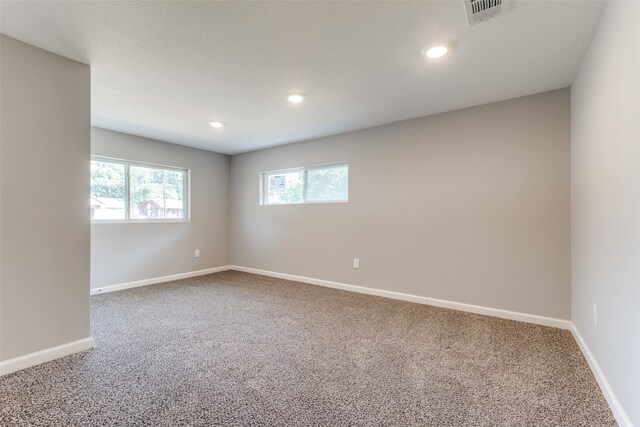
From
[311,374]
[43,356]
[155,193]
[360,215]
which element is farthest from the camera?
[155,193]

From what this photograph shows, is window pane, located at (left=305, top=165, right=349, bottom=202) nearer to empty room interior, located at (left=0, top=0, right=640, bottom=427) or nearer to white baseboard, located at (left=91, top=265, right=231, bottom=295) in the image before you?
empty room interior, located at (left=0, top=0, right=640, bottom=427)

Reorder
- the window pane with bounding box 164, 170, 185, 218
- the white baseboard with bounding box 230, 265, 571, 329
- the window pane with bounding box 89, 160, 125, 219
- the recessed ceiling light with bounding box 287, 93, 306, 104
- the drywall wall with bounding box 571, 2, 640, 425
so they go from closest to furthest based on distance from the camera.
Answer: the drywall wall with bounding box 571, 2, 640, 425 < the white baseboard with bounding box 230, 265, 571, 329 < the recessed ceiling light with bounding box 287, 93, 306, 104 < the window pane with bounding box 89, 160, 125, 219 < the window pane with bounding box 164, 170, 185, 218

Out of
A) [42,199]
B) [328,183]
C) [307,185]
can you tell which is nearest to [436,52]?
[328,183]

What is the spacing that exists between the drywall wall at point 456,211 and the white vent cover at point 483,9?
1.58 meters

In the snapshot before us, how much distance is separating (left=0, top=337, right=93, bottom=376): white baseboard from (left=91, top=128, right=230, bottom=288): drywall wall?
1.96 metres

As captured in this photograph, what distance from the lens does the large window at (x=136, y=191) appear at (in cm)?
400

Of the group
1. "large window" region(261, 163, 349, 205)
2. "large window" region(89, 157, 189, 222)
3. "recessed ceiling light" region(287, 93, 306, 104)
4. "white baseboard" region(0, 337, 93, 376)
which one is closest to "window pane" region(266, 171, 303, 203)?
"large window" region(261, 163, 349, 205)

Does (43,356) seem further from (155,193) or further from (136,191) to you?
(155,193)

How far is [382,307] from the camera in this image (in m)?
3.38

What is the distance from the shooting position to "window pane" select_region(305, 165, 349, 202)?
14.1 feet

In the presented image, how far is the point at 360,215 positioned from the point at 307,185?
1.11m

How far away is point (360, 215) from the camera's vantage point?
159 inches

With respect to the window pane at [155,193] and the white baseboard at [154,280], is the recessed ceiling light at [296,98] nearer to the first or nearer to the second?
the window pane at [155,193]

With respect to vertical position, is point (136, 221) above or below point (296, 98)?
below
